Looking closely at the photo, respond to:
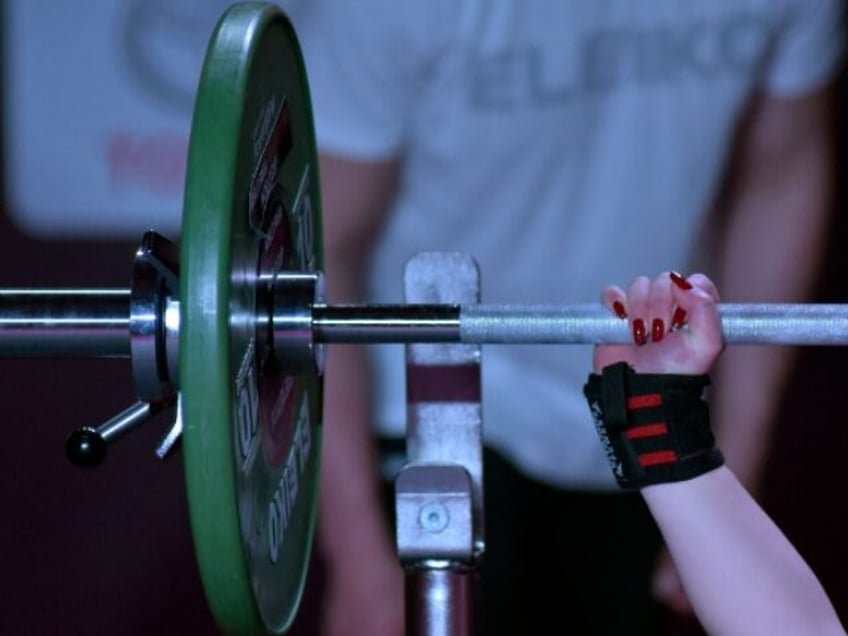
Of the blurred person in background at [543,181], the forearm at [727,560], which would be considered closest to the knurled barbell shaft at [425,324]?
the forearm at [727,560]

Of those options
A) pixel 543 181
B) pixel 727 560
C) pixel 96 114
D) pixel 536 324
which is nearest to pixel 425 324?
pixel 536 324

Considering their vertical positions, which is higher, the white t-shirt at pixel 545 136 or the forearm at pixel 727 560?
the white t-shirt at pixel 545 136

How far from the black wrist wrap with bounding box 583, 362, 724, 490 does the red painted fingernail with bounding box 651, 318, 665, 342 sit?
30mm

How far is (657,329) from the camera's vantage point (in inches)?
42.1

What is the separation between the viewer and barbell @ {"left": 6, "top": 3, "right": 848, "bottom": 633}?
0.92m

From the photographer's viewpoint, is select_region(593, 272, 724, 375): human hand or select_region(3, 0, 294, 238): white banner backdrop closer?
select_region(593, 272, 724, 375): human hand

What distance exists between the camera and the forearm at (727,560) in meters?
1.11

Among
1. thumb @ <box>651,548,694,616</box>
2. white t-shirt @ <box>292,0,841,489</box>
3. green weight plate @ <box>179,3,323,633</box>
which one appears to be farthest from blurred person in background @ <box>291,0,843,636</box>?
green weight plate @ <box>179,3,323,633</box>

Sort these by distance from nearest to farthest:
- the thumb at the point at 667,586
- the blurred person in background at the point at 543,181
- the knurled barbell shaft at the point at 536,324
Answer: the knurled barbell shaft at the point at 536,324
the blurred person in background at the point at 543,181
the thumb at the point at 667,586

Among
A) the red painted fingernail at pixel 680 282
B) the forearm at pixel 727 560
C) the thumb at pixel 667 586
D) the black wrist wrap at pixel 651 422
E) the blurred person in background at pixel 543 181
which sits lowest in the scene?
the forearm at pixel 727 560

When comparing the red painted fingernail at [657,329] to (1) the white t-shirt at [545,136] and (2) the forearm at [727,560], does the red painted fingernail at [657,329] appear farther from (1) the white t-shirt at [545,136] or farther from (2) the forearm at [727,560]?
(1) the white t-shirt at [545,136]

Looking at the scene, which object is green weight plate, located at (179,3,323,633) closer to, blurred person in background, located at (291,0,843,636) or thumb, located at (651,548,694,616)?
blurred person in background, located at (291,0,843,636)

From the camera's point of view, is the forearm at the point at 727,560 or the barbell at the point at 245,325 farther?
the forearm at the point at 727,560

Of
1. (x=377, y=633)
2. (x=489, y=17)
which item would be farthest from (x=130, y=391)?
(x=489, y=17)
